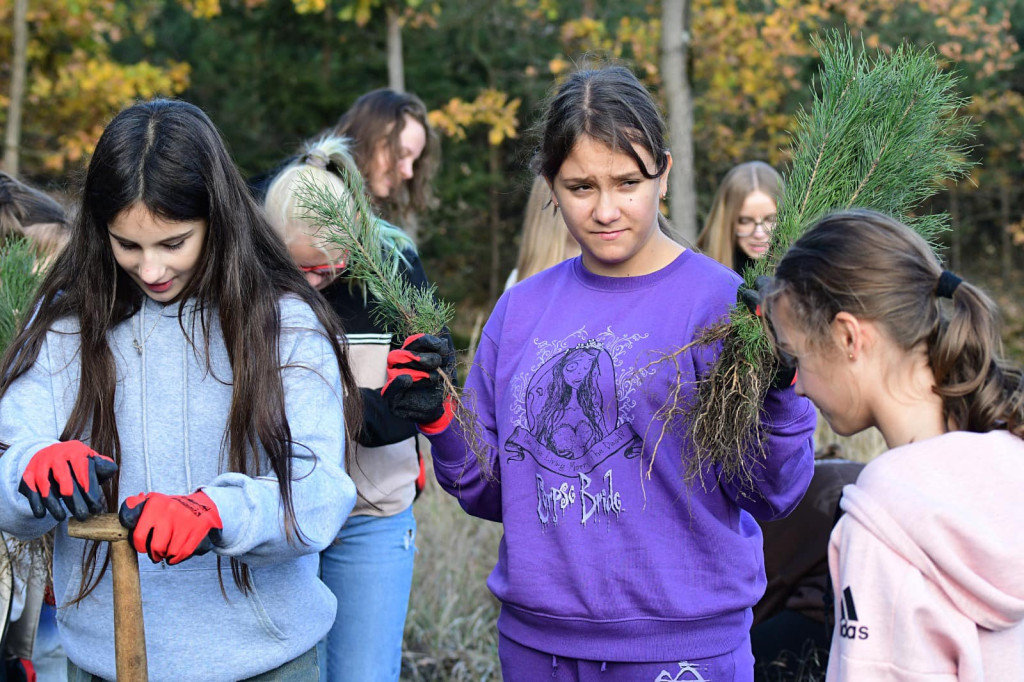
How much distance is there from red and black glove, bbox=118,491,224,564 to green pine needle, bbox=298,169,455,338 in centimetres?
66

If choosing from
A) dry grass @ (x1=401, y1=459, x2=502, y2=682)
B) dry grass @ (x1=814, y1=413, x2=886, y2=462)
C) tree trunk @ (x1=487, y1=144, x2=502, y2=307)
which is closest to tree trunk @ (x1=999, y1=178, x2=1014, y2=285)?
tree trunk @ (x1=487, y1=144, x2=502, y2=307)

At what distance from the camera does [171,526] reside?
171cm

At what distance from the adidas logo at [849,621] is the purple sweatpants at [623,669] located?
0.48 metres

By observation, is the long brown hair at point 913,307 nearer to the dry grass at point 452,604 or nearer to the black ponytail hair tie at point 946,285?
the black ponytail hair tie at point 946,285

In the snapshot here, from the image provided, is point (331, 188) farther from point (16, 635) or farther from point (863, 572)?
point (16, 635)

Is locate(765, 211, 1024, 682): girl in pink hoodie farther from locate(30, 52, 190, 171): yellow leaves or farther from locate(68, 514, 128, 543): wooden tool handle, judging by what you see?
locate(30, 52, 190, 171): yellow leaves

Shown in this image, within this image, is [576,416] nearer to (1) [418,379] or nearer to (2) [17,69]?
(1) [418,379]

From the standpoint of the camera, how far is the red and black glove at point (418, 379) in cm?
210

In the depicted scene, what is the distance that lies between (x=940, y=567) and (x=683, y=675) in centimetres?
67

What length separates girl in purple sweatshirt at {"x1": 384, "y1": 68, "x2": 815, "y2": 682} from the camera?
2072mm

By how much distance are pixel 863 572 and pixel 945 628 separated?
0.15m

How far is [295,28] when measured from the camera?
41.5ft

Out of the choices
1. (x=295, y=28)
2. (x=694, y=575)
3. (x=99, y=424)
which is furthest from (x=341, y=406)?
(x=295, y=28)

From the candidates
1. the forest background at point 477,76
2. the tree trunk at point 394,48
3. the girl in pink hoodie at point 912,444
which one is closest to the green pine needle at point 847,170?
the girl in pink hoodie at point 912,444
